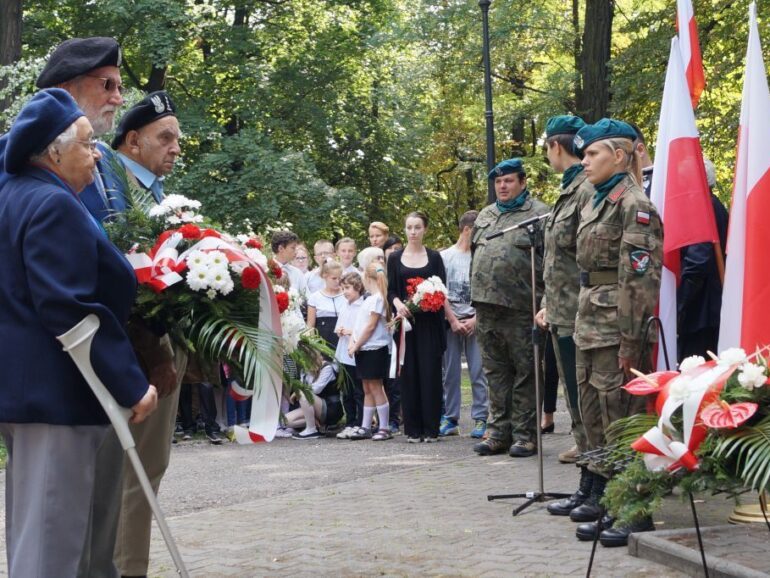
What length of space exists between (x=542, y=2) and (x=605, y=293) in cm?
1976

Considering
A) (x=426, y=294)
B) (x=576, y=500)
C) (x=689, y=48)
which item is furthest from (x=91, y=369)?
(x=426, y=294)

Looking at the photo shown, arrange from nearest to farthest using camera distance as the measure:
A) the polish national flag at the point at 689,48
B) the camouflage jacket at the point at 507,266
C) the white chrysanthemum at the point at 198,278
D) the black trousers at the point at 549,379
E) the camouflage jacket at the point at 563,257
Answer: the white chrysanthemum at the point at 198,278
the camouflage jacket at the point at 563,257
the polish national flag at the point at 689,48
the camouflage jacket at the point at 507,266
the black trousers at the point at 549,379

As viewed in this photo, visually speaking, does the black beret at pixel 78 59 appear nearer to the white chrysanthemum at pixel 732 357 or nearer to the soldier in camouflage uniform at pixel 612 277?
the white chrysanthemum at pixel 732 357

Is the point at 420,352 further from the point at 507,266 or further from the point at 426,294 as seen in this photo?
the point at 507,266

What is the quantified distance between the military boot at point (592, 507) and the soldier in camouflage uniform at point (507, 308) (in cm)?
301

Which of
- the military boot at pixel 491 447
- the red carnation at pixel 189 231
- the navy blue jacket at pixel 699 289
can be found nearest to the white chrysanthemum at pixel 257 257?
the red carnation at pixel 189 231

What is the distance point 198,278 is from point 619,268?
278 centimetres

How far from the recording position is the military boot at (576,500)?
7238mm

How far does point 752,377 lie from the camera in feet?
13.2

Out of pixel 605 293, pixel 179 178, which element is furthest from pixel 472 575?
pixel 179 178

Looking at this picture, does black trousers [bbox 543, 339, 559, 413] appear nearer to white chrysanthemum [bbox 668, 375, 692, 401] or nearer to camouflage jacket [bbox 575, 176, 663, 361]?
camouflage jacket [bbox 575, 176, 663, 361]

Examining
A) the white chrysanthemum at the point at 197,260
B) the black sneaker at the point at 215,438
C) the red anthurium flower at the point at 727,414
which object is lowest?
the black sneaker at the point at 215,438

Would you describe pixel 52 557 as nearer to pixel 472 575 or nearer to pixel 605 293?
pixel 472 575

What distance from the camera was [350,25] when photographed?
102 ft
